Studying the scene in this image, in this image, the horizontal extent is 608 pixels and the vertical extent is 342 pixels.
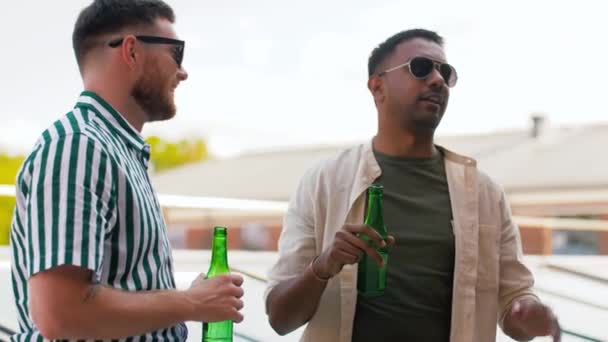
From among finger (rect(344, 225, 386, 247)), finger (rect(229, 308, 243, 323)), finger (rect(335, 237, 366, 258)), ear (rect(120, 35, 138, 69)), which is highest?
ear (rect(120, 35, 138, 69))

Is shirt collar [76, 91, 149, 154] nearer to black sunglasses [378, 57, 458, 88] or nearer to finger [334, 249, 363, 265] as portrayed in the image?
finger [334, 249, 363, 265]

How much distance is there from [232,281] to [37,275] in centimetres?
36

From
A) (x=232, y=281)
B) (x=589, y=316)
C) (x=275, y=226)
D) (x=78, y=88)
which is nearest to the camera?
(x=232, y=281)

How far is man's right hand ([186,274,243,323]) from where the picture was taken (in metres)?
1.51

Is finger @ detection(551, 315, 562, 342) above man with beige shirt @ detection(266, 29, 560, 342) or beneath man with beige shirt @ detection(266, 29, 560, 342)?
beneath

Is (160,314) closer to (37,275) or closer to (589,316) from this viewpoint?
(37,275)

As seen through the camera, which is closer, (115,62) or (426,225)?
(115,62)

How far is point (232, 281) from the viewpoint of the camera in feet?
5.16

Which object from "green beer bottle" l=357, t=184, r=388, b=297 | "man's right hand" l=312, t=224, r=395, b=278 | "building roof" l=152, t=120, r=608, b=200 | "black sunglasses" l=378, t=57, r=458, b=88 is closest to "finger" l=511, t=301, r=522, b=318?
"green beer bottle" l=357, t=184, r=388, b=297

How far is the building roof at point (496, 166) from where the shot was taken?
63.7 feet

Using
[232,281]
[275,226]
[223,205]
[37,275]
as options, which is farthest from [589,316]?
[275,226]

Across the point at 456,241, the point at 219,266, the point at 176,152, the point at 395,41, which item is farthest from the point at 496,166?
the point at 176,152

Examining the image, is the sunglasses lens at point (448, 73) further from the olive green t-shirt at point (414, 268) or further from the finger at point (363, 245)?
the finger at point (363, 245)

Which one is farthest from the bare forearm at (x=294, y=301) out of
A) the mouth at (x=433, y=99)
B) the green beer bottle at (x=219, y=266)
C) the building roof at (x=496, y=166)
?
the building roof at (x=496, y=166)
